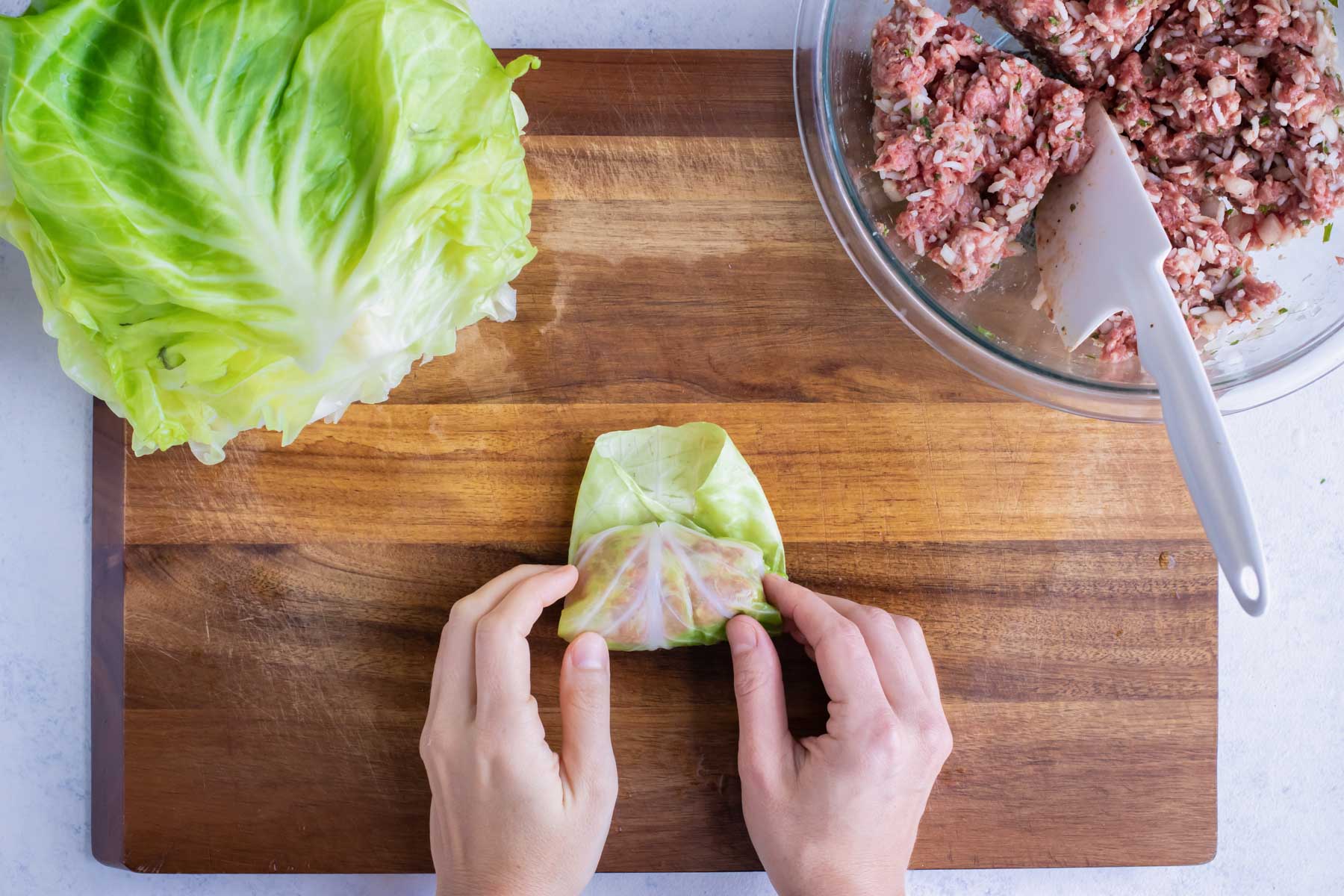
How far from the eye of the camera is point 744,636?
1.60 meters

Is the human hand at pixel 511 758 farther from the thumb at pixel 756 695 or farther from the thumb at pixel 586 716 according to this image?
the thumb at pixel 756 695

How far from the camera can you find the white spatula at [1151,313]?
4.21 ft

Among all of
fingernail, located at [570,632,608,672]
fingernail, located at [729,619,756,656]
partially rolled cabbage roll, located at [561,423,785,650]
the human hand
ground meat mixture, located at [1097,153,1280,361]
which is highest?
ground meat mixture, located at [1097,153,1280,361]

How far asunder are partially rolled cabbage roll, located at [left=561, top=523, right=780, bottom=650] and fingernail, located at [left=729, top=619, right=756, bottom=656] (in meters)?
0.02

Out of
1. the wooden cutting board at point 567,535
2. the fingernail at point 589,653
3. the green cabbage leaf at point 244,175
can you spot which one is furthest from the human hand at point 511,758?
the green cabbage leaf at point 244,175

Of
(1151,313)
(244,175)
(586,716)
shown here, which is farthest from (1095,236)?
(244,175)

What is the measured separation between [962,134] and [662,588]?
2.83 feet

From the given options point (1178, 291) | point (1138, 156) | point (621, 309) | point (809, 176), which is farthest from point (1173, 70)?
point (621, 309)

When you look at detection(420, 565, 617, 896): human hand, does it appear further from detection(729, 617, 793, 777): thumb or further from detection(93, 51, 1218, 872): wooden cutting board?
detection(729, 617, 793, 777): thumb

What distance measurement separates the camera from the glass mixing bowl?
4.82ft

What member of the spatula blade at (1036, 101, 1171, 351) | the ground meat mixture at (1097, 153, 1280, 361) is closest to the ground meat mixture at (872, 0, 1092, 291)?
the spatula blade at (1036, 101, 1171, 351)

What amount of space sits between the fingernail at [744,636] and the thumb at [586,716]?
0.74 ft

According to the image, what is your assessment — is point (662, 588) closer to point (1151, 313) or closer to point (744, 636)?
point (744, 636)

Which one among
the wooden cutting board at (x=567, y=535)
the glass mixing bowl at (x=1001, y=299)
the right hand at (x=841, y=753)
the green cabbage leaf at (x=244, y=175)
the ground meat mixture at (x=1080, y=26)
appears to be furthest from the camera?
the wooden cutting board at (x=567, y=535)
